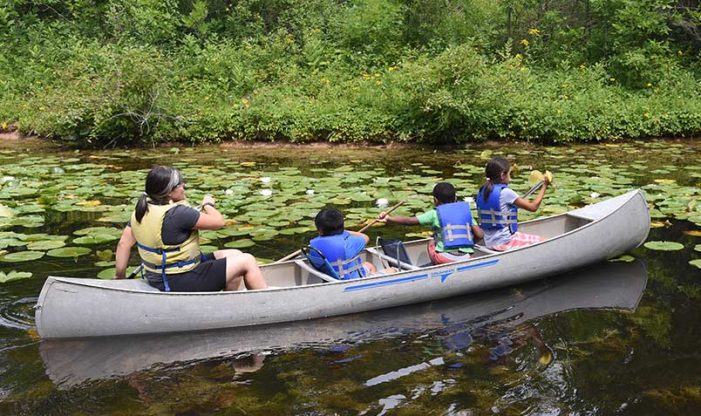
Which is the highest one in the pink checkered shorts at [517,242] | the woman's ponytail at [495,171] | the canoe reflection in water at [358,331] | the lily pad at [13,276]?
the woman's ponytail at [495,171]

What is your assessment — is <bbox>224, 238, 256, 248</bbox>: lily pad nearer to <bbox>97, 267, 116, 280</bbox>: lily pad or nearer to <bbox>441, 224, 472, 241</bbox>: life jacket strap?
<bbox>97, 267, 116, 280</bbox>: lily pad

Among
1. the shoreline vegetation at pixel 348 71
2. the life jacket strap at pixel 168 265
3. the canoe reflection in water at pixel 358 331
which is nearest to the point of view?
the canoe reflection in water at pixel 358 331

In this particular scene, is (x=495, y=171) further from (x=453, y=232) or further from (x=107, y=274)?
(x=107, y=274)

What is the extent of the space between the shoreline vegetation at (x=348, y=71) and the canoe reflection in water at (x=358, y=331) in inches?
262

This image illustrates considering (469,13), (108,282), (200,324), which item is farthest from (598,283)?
(469,13)

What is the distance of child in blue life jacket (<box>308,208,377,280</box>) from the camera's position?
17.2 feet

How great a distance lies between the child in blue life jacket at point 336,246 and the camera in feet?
17.2

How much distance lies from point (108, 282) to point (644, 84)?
41.6 feet

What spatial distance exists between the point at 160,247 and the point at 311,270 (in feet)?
3.92

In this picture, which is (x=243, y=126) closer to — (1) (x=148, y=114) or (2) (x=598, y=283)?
(1) (x=148, y=114)

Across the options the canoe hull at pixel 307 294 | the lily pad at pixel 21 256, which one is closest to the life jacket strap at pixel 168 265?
the canoe hull at pixel 307 294

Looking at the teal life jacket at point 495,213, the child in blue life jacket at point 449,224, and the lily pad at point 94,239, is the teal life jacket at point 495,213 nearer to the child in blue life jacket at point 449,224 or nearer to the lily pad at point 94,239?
the child in blue life jacket at point 449,224

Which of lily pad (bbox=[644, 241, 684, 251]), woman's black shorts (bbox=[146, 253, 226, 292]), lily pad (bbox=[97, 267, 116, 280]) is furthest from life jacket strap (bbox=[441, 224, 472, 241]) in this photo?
lily pad (bbox=[97, 267, 116, 280])

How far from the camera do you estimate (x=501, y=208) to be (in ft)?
19.4
